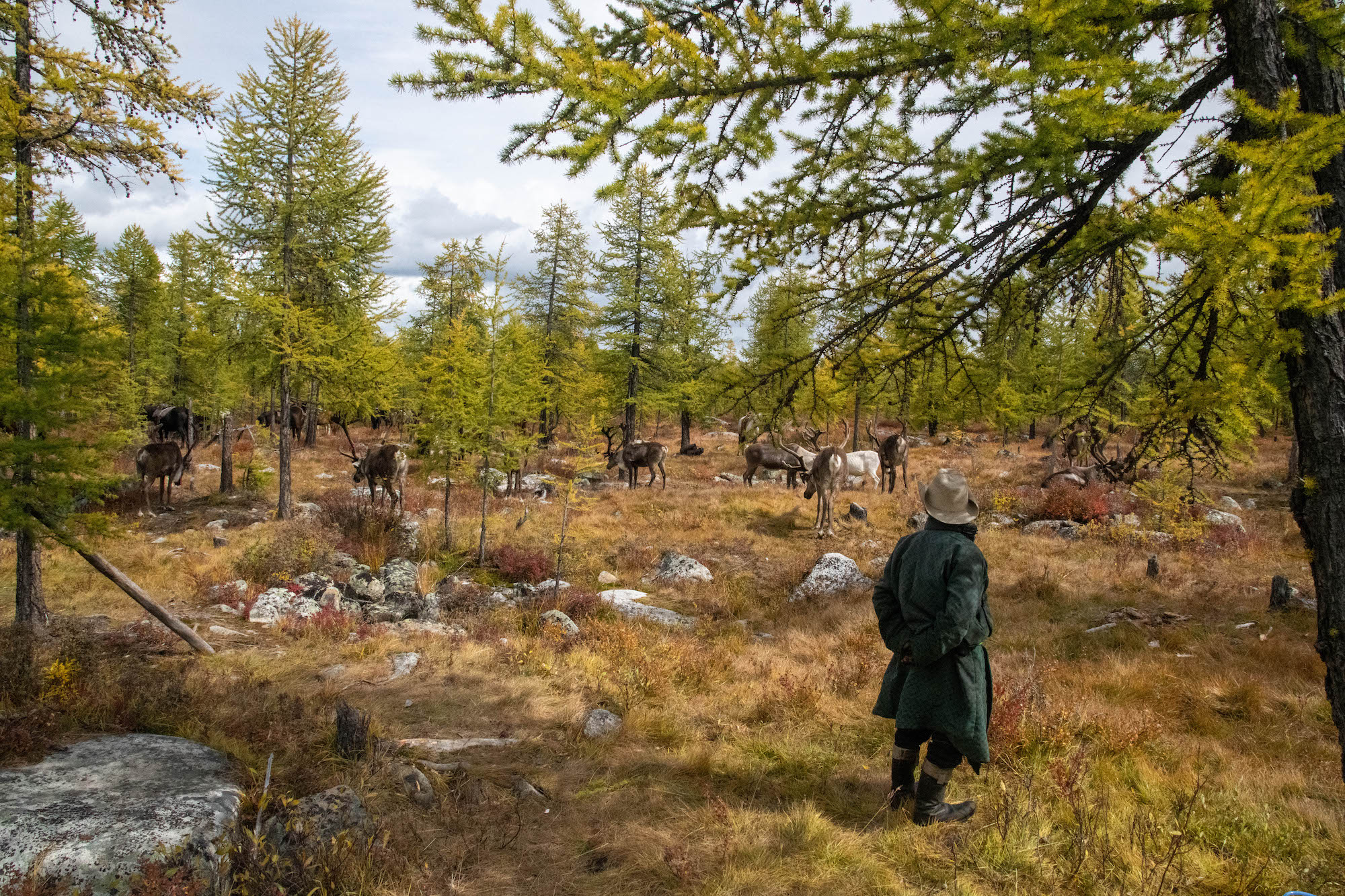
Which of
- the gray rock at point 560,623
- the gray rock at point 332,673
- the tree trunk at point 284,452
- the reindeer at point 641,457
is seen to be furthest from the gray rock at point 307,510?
the reindeer at point 641,457

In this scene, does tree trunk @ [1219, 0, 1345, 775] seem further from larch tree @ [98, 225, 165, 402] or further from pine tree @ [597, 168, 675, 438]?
larch tree @ [98, 225, 165, 402]

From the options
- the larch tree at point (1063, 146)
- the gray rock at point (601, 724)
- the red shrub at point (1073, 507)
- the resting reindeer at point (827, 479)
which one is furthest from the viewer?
the red shrub at point (1073, 507)

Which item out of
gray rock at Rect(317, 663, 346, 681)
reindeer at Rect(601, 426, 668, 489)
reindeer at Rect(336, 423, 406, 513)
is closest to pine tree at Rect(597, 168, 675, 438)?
reindeer at Rect(601, 426, 668, 489)

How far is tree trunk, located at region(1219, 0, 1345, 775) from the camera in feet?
10.1

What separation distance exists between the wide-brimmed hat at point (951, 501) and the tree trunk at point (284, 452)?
16069 millimetres

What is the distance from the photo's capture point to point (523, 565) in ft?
41.1

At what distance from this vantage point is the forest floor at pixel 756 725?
12.6ft

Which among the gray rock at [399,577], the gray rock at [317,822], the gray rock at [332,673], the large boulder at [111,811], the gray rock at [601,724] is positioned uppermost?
the large boulder at [111,811]

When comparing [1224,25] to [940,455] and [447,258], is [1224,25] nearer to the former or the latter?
[940,455]

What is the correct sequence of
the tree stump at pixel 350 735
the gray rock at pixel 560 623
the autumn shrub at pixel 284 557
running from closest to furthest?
the tree stump at pixel 350 735 → the gray rock at pixel 560 623 → the autumn shrub at pixel 284 557

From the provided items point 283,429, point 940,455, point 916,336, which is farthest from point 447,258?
point 916,336

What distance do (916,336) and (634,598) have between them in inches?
302

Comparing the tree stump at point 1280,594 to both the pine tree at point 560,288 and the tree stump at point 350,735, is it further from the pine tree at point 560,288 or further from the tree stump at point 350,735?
the pine tree at point 560,288

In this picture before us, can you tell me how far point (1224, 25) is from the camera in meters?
3.49
